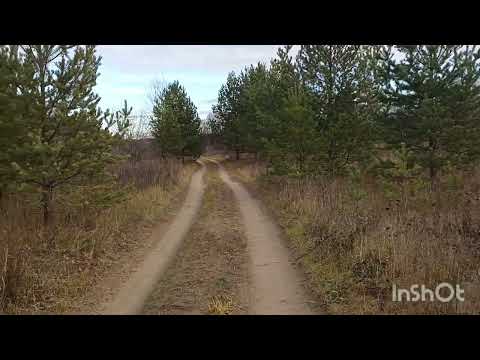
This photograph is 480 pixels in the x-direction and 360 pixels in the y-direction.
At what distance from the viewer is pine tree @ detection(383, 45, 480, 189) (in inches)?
517

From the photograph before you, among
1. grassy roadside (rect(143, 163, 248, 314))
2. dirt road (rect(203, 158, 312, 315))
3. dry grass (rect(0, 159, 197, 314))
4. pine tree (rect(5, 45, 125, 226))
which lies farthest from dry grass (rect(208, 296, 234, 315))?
pine tree (rect(5, 45, 125, 226))

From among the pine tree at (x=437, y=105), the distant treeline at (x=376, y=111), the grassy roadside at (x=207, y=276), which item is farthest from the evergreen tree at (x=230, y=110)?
the grassy roadside at (x=207, y=276)

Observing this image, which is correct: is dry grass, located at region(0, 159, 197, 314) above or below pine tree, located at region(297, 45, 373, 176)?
below

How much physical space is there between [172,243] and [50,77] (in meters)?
5.41

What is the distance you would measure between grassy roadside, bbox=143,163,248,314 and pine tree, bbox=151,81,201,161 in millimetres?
20080

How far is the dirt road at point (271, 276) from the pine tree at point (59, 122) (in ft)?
16.1

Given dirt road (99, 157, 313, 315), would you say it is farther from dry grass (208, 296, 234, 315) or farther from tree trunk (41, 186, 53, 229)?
tree trunk (41, 186, 53, 229)

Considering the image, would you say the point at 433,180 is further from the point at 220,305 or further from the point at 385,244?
the point at 220,305

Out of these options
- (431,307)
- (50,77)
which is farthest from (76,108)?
(431,307)

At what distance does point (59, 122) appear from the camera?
26.9 ft

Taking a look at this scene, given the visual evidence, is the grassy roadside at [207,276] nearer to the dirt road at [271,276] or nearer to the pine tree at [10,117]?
the dirt road at [271,276]

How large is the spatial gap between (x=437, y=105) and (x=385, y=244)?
904 cm

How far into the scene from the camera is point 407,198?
10797 millimetres

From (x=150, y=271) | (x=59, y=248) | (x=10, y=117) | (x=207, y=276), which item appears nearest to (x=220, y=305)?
(x=207, y=276)
